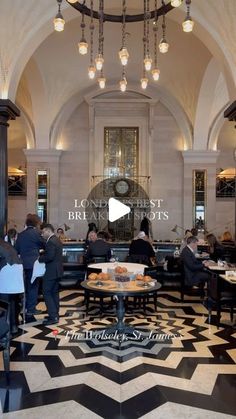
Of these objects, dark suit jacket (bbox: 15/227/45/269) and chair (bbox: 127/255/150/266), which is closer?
dark suit jacket (bbox: 15/227/45/269)

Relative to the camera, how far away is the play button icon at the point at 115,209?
41.0ft

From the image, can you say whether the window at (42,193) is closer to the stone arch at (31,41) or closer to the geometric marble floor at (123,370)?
the stone arch at (31,41)

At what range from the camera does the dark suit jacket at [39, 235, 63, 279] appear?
218 inches

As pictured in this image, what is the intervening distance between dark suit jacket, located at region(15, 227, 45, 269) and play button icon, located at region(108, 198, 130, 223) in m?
6.53

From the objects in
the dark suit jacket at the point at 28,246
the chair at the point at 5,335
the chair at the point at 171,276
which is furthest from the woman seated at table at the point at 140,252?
the chair at the point at 5,335

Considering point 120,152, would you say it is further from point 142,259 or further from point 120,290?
point 120,290

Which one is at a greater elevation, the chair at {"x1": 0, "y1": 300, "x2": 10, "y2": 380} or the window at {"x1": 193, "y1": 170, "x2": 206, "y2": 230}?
the window at {"x1": 193, "y1": 170, "x2": 206, "y2": 230}

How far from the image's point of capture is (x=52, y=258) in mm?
5555

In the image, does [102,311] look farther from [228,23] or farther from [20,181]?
[20,181]

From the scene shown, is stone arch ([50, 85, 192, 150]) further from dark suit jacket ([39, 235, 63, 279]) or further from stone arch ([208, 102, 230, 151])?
dark suit jacket ([39, 235, 63, 279])

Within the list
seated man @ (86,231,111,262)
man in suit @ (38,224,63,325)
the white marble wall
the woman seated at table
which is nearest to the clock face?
the white marble wall

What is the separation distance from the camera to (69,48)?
9.81 meters

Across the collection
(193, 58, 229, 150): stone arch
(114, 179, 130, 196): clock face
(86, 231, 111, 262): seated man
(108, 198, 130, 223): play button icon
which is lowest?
(86, 231, 111, 262): seated man

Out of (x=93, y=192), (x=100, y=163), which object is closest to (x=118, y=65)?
(x=100, y=163)
